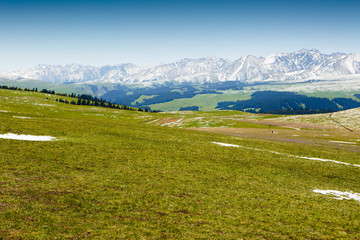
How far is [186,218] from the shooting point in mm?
18031

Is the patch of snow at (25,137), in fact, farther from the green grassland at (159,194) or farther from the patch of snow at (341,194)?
the patch of snow at (341,194)

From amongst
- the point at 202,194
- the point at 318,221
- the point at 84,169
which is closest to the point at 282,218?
the point at 318,221

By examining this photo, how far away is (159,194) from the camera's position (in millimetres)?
22469

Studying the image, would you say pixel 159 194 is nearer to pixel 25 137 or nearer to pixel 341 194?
pixel 341 194

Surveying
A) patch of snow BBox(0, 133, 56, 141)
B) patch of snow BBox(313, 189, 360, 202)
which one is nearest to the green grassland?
patch of snow BBox(313, 189, 360, 202)

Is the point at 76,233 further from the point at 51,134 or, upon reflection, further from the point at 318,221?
the point at 51,134

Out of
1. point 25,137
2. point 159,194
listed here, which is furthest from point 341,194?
point 25,137

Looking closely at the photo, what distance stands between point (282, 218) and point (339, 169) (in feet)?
90.5

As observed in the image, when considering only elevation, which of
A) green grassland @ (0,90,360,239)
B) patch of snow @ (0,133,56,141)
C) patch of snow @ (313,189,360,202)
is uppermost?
patch of snow @ (0,133,56,141)

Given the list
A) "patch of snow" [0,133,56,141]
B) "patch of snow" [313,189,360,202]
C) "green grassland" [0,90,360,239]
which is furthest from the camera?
"patch of snow" [0,133,56,141]

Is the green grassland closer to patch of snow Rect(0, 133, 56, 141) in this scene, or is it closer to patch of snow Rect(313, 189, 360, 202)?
patch of snow Rect(313, 189, 360, 202)

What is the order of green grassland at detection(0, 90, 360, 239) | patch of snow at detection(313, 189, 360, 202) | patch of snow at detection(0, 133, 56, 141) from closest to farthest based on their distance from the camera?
green grassland at detection(0, 90, 360, 239)
patch of snow at detection(313, 189, 360, 202)
patch of snow at detection(0, 133, 56, 141)

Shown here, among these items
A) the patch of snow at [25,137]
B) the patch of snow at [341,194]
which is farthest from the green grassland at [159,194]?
the patch of snow at [25,137]

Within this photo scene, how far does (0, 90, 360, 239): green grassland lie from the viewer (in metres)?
15.9
